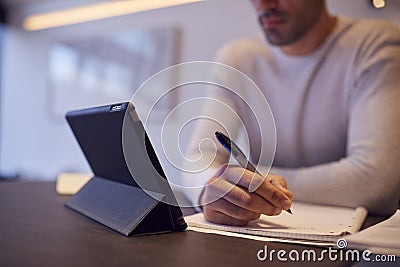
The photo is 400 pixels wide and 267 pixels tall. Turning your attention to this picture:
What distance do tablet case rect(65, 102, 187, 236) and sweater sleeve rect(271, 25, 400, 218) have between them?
321 millimetres

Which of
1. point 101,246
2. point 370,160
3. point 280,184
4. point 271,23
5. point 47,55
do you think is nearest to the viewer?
point 101,246

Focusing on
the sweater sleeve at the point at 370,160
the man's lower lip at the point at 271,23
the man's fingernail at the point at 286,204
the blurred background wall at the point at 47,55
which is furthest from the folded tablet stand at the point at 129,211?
the blurred background wall at the point at 47,55

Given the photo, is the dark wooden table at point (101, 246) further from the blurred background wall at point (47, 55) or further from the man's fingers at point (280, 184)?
the blurred background wall at point (47, 55)

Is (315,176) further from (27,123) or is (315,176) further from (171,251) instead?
(27,123)

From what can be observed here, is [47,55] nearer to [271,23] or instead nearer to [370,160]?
[271,23]

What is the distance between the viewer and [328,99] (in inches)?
36.8

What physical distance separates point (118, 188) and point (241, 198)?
0.49 feet

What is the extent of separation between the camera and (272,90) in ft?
3.41

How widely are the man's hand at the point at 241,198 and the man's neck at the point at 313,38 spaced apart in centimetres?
60

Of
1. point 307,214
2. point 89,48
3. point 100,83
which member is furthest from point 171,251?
point 89,48

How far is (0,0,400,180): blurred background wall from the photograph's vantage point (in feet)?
6.39

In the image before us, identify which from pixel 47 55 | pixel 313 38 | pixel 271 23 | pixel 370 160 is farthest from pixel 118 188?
pixel 47 55

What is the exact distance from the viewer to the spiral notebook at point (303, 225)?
1.41 feet

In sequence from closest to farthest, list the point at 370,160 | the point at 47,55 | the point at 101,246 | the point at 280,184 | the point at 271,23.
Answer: the point at 101,246 → the point at 280,184 → the point at 370,160 → the point at 271,23 → the point at 47,55
